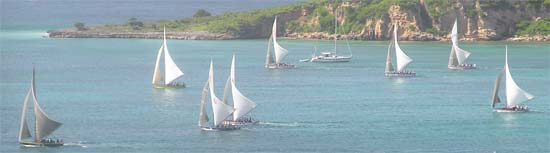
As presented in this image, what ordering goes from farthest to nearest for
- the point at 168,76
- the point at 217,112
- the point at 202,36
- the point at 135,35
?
1. the point at 135,35
2. the point at 202,36
3. the point at 168,76
4. the point at 217,112

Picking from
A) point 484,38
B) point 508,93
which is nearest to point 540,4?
point 484,38

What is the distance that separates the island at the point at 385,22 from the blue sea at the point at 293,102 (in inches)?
304

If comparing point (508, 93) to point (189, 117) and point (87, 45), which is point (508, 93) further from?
point (87, 45)

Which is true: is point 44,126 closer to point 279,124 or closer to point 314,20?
point 279,124

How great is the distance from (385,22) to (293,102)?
2418 inches

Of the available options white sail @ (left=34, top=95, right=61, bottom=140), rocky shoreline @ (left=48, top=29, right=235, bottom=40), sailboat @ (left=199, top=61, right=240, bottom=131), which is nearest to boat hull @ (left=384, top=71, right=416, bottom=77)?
sailboat @ (left=199, top=61, right=240, bottom=131)

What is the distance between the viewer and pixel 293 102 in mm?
91000

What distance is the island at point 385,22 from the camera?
5886 inches

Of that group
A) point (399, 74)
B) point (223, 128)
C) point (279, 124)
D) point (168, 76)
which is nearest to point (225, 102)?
point (223, 128)

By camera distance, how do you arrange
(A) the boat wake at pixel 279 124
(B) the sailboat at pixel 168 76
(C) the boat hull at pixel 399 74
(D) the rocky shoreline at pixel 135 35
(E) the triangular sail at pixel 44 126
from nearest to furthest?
(E) the triangular sail at pixel 44 126
(A) the boat wake at pixel 279 124
(B) the sailboat at pixel 168 76
(C) the boat hull at pixel 399 74
(D) the rocky shoreline at pixel 135 35

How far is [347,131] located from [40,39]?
3574 inches

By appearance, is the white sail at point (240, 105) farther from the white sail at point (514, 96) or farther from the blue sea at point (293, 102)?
the white sail at point (514, 96)

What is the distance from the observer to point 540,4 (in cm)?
15550

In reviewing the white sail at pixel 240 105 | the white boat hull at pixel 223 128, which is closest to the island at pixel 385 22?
the white sail at pixel 240 105
